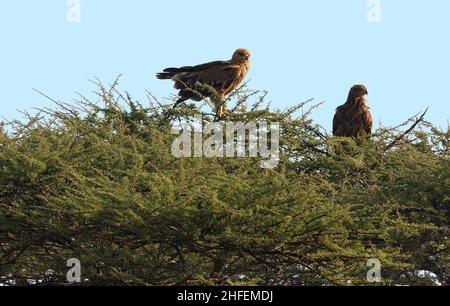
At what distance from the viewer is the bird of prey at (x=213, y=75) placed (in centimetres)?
2028

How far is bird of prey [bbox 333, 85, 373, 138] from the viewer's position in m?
20.7

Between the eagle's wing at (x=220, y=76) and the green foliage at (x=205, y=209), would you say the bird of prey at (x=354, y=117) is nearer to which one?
the green foliage at (x=205, y=209)

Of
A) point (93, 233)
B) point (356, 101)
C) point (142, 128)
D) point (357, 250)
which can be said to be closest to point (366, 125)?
point (356, 101)

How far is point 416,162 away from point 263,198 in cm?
487

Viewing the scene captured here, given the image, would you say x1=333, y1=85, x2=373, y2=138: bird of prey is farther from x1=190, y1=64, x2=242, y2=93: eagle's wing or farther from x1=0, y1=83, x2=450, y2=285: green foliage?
x1=190, y1=64, x2=242, y2=93: eagle's wing

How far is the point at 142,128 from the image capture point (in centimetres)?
2022

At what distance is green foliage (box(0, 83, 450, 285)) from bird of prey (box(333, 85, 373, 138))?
54cm

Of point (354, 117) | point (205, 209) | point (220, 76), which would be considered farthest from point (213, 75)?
point (205, 209)

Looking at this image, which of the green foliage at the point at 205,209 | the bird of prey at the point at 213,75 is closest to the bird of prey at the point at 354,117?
the green foliage at the point at 205,209

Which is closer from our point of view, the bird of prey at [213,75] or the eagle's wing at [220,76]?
the bird of prey at [213,75]

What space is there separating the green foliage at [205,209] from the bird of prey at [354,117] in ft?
1.78

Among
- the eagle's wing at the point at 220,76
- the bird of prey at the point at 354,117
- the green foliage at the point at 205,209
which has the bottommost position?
the green foliage at the point at 205,209

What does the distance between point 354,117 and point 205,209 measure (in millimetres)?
6790
